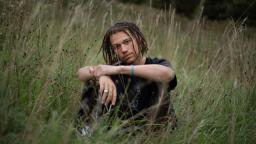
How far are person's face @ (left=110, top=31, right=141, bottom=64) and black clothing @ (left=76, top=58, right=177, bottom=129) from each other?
124 millimetres

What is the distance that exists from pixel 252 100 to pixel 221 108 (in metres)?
0.39

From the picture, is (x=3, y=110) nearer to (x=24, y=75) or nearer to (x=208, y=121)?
(x=24, y=75)

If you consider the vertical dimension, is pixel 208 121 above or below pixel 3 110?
below

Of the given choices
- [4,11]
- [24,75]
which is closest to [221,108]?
[24,75]

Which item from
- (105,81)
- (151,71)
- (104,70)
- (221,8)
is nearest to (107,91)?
(105,81)

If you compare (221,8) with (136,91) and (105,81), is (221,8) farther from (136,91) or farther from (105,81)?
(105,81)

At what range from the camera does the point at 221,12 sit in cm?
→ 1146

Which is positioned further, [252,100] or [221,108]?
[252,100]

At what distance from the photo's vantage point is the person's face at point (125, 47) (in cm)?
270

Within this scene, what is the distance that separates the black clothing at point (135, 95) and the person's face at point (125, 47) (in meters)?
0.12

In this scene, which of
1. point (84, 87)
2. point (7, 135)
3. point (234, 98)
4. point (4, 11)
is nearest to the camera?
point (7, 135)

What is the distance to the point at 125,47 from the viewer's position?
8.84 feet

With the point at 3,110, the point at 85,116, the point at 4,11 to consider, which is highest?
the point at 4,11

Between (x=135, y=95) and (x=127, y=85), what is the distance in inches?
8.7
